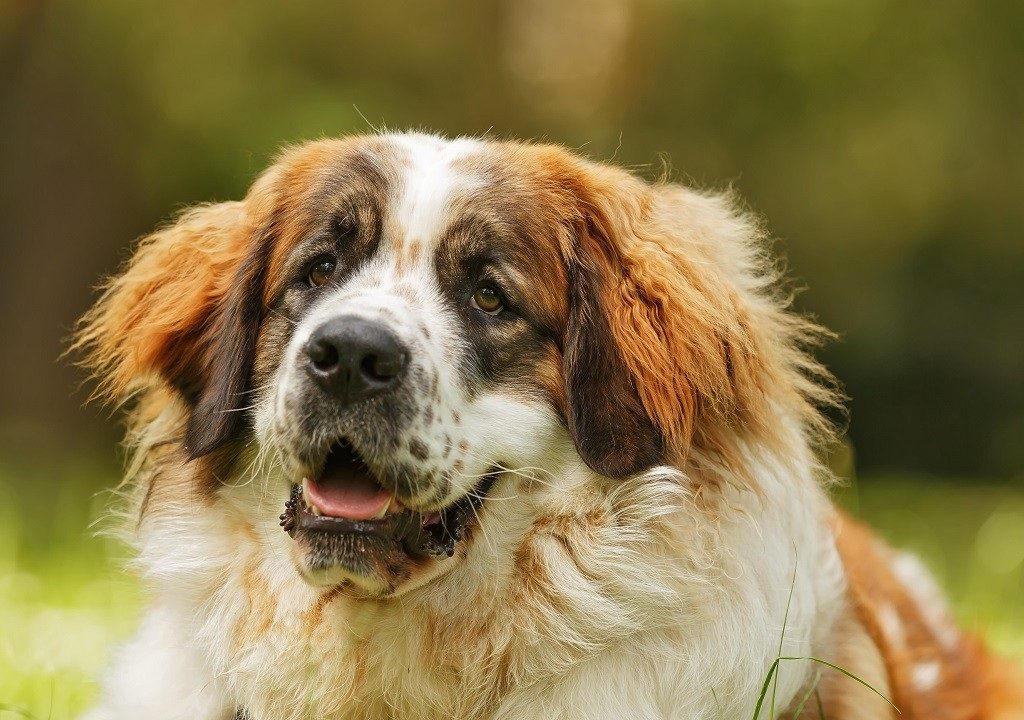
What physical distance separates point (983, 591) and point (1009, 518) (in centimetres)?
92

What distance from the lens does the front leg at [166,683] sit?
3826 millimetres

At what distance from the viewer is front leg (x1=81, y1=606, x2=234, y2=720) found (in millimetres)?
3826

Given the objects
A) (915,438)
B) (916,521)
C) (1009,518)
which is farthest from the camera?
(915,438)

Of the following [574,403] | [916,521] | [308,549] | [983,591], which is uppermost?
[574,403]

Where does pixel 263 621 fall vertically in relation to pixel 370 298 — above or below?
below

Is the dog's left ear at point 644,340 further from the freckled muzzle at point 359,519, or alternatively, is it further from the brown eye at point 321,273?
the brown eye at point 321,273

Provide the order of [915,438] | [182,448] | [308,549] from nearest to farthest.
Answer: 1. [308,549]
2. [182,448]
3. [915,438]

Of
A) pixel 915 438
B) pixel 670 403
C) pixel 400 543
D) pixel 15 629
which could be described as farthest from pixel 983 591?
pixel 915 438

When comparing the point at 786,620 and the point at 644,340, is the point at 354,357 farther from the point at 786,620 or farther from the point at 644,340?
the point at 786,620

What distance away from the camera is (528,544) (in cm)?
370

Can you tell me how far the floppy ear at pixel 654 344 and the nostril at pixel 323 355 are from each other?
766mm

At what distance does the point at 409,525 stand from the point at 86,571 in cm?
454

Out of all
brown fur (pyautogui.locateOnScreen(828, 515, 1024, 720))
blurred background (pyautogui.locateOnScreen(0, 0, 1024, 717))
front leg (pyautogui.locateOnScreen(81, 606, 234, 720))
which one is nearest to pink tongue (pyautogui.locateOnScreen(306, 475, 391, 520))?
front leg (pyautogui.locateOnScreen(81, 606, 234, 720))

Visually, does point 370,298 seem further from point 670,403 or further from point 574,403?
point 670,403
